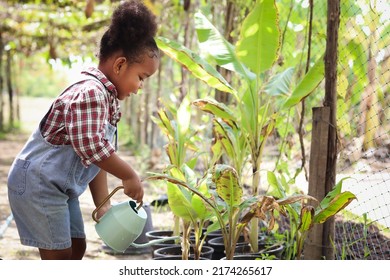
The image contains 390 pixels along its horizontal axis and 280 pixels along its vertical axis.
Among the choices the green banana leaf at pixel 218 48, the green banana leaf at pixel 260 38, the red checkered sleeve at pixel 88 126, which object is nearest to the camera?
the red checkered sleeve at pixel 88 126

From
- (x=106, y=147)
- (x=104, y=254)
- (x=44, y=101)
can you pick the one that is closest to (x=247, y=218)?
(x=106, y=147)

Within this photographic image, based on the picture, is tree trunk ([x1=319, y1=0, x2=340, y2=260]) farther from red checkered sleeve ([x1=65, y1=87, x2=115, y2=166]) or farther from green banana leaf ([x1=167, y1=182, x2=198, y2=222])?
red checkered sleeve ([x1=65, y1=87, x2=115, y2=166])

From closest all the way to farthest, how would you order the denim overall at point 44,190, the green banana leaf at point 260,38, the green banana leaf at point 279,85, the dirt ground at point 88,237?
the denim overall at point 44,190, the green banana leaf at point 260,38, the green banana leaf at point 279,85, the dirt ground at point 88,237

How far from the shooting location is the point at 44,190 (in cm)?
247

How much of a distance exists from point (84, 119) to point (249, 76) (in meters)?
1.20

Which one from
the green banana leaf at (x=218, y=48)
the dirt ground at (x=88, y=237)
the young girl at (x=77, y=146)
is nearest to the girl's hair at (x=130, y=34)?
the young girl at (x=77, y=146)

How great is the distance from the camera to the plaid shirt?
2346 mm

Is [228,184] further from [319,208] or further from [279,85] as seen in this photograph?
[279,85]

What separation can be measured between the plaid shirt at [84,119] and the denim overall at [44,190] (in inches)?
1.7

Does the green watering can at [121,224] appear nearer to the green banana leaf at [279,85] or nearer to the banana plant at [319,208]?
the banana plant at [319,208]

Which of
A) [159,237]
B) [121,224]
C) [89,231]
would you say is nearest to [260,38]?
[121,224]

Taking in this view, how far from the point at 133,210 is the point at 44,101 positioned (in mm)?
30692

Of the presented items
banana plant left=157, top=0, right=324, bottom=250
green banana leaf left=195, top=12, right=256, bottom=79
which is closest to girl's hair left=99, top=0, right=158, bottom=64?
banana plant left=157, top=0, right=324, bottom=250

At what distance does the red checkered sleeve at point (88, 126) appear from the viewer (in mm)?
2344
